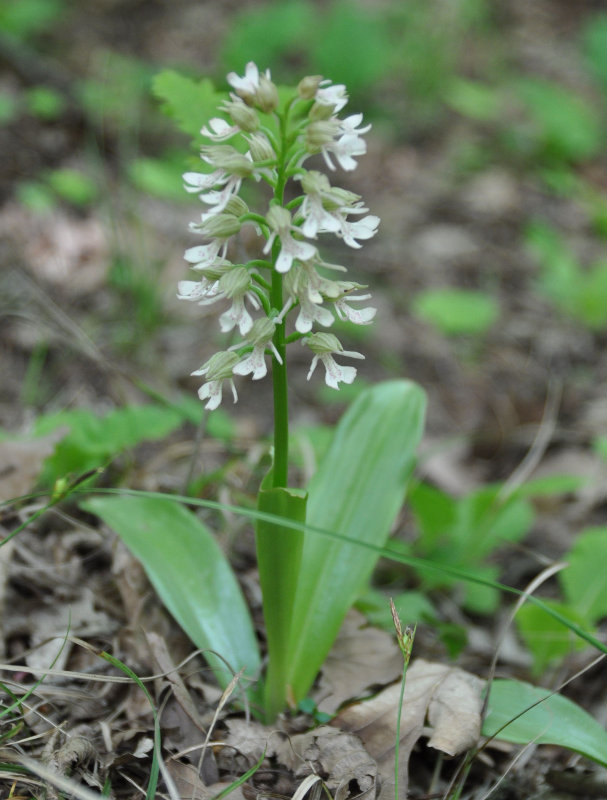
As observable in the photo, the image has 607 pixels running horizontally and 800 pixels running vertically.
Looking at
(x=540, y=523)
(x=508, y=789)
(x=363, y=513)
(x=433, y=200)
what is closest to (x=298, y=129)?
(x=363, y=513)

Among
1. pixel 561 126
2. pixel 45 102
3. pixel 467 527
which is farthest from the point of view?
pixel 561 126

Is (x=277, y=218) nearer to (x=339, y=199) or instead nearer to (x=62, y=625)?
(x=339, y=199)

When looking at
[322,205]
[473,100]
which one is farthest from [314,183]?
[473,100]

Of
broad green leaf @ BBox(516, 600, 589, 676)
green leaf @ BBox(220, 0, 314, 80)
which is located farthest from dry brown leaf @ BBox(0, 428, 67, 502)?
green leaf @ BBox(220, 0, 314, 80)

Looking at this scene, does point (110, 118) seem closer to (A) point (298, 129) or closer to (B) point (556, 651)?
(A) point (298, 129)

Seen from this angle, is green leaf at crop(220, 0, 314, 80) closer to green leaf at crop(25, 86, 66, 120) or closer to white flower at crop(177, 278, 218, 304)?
green leaf at crop(25, 86, 66, 120)

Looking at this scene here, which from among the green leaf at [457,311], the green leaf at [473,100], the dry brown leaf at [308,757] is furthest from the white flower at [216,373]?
the green leaf at [473,100]
